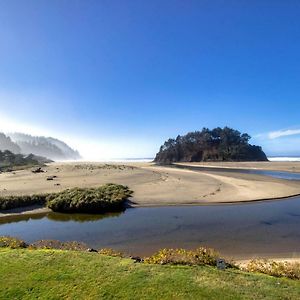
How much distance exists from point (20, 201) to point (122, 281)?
2363cm

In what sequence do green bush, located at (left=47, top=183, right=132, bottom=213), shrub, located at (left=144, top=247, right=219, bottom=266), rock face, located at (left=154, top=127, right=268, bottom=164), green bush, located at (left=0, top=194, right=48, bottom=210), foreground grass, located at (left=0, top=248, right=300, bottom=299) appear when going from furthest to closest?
rock face, located at (left=154, top=127, right=268, bottom=164) < green bush, located at (left=0, top=194, right=48, bottom=210) < green bush, located at (left=47, top=183, right=132, bottom=213) < shrub, located at (left=144, top=247, right=219, bottom=266) < foreground grass, located at (left=0, top=248, right=300, bottom=299)

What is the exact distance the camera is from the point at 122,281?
8.73 meters

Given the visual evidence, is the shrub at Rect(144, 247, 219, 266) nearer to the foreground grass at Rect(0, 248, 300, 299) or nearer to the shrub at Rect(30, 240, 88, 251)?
the foreground grass at Rect(0, 248, 300, 299)

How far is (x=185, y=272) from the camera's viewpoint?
9.48 m

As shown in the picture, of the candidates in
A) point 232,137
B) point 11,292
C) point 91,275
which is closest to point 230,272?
point 91,275

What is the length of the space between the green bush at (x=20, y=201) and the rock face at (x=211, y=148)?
106374 millimetres

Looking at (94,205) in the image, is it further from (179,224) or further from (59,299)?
(59,299)

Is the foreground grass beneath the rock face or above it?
beneath

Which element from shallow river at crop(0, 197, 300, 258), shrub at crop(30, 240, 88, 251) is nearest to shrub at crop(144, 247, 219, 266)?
shrub at crop(30, 240, 88, 251)

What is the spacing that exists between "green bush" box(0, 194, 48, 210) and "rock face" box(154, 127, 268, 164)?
106 metres

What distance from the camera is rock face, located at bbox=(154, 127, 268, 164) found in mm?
129875

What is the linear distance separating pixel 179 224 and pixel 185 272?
12653mm

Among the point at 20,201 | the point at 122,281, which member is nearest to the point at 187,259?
the point at 122,281

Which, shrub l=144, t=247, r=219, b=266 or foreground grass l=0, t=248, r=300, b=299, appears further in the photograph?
shrub l=144, t=247, r=219, b=266
